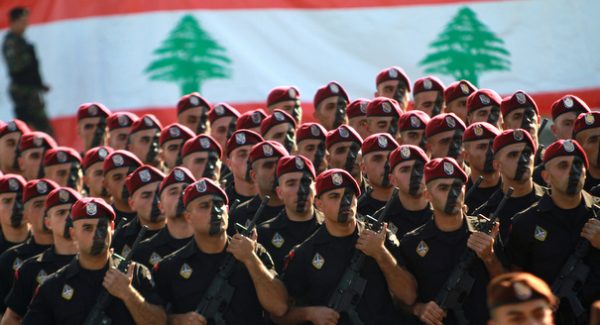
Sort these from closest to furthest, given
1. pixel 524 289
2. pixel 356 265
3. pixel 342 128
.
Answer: pixel 524 289 < pixel 356 265 < pixel 342 128

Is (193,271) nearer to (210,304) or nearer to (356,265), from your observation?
(210,304)

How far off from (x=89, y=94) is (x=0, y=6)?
172 cm

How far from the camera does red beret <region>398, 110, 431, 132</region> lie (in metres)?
12.8

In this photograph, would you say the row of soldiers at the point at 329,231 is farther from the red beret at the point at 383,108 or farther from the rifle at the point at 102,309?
the red beret at the point at 383,108

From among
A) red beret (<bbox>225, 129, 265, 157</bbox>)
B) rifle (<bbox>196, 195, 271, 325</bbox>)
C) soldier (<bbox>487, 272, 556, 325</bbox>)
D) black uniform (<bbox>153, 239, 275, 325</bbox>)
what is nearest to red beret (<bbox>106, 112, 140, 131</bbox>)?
red beret (<bbox>225, 129, 265, 157</bbox>)

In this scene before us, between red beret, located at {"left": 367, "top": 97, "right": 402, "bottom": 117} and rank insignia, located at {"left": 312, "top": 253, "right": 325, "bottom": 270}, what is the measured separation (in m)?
2.72

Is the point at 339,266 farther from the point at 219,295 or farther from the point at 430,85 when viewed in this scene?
the point at 430,85

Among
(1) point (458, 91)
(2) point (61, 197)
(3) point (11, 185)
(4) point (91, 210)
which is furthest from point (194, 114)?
(4) point (91, 210)

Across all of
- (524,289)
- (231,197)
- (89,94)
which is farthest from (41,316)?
(89,94)

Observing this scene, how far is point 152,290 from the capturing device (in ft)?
35.9

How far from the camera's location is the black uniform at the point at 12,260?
40.7 ft

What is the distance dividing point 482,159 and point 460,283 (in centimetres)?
158

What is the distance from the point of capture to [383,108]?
13305 mm

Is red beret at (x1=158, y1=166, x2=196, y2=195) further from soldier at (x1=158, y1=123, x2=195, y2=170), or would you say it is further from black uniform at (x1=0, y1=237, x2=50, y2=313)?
soldier at (x1=158, y1=123, x2=195, y2=170)
